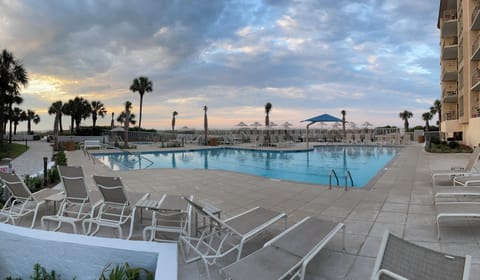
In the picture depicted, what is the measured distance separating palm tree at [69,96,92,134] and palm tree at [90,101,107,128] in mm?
1070

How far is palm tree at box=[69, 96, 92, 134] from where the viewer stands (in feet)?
127

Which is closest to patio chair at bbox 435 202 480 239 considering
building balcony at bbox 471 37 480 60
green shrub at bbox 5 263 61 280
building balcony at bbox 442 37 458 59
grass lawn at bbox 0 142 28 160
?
green shrub at bbox 5 263 61 280

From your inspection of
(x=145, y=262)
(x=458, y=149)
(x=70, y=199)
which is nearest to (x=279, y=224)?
(x=145, y=262)

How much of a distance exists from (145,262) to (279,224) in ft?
6.18

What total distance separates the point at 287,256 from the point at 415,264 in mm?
916

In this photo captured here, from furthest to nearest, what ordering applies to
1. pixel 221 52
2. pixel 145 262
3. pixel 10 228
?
pixel 221 52 < pixel 10 228 < pixel 145 262

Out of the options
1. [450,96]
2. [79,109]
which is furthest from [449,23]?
[79,109]

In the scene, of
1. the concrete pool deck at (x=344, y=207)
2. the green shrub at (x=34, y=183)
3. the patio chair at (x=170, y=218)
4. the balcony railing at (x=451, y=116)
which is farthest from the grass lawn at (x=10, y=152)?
the balcony railing at (x=451, y=116)

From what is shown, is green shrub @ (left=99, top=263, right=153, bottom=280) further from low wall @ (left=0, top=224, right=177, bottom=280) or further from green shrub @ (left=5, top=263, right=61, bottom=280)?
green shrub @ (left=5, top=263, right=61, bottom=280)

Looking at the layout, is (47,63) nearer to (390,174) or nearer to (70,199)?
(70,199)

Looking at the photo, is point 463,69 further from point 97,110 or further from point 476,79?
point 97,110

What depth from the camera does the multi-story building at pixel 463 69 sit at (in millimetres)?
14195

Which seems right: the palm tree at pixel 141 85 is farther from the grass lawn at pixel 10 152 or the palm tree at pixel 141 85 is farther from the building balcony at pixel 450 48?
the building balcony at pixel 450 48

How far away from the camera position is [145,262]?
2.63 metres
